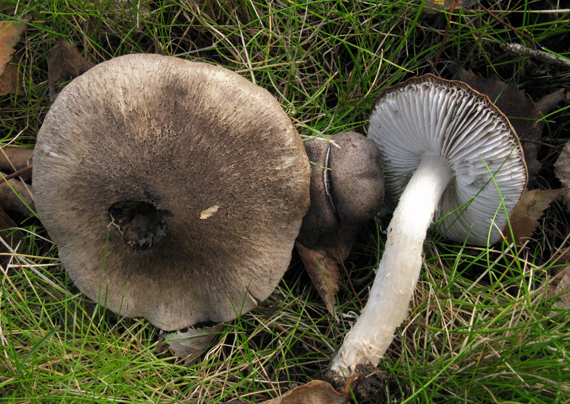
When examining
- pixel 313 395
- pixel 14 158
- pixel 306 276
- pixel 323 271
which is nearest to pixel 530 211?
pixel 323 271

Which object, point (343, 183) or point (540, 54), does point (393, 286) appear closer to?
point (343, 183)

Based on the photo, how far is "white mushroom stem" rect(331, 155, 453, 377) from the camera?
2.16m

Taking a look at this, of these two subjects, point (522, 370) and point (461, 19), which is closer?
point (522, 370)

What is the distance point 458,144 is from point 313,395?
142 centimetres

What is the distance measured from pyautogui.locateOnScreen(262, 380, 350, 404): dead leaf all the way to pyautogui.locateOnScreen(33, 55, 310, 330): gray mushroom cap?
1.64ft

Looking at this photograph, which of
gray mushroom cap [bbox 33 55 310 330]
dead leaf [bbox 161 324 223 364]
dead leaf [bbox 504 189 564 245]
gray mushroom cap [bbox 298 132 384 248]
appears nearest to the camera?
gray mushroom cap [bbox 33 55 310 330]

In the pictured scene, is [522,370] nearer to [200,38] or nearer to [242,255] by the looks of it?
[242,255]

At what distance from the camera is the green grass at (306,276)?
6.75ft

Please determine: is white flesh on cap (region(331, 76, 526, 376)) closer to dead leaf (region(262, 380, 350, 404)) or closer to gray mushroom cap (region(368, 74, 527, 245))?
gray mushroom cap (region(368, 74, 527, 245))

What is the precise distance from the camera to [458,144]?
2.19 m

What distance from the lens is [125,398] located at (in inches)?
84.0

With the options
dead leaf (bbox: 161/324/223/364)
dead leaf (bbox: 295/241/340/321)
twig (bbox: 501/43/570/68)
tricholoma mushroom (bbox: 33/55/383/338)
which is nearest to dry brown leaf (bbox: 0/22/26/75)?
tricholoma mushroom (bbox: 33/55/383/338)

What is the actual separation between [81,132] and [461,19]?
2308mm

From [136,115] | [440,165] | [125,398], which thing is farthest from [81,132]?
[440,165]
